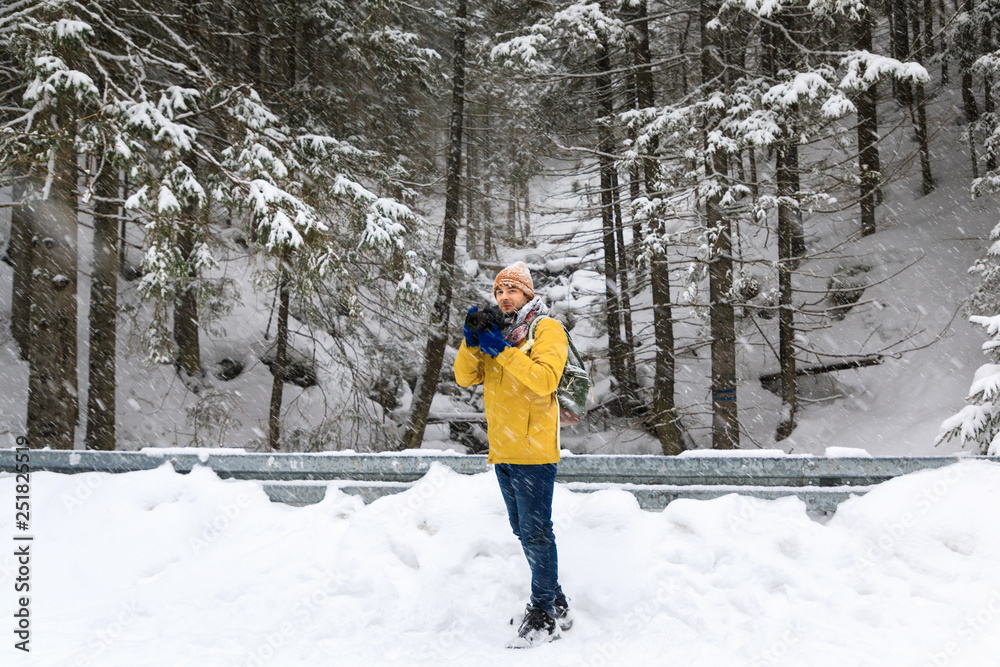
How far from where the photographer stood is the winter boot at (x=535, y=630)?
3314 millimetres

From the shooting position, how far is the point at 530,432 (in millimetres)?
3342

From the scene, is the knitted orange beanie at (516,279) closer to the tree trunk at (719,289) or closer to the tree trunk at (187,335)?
the tree trunk at (719,289)

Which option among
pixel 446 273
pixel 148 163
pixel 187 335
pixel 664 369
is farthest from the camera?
pixel 187 335

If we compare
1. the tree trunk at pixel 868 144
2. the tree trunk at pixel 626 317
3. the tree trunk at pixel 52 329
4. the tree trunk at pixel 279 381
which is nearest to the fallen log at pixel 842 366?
the tree trunk at pixel 868 144

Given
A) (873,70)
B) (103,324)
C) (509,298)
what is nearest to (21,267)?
(103,324)

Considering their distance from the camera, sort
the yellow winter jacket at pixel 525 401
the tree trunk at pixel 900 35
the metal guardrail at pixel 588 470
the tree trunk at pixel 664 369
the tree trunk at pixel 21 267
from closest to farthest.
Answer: the yellow winter jacket at pixel 525 401 < the metal guardrail at pixel 588 470 < the tree trunk at pixel 21 267 < the tree trunk at pixel 664 369 < the tree trunk at pixel 900 35

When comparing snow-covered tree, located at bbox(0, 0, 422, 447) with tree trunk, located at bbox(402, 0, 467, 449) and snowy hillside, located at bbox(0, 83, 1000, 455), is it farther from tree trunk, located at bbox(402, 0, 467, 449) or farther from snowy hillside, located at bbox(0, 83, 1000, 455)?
snowy hillside, located at bbox(0, 83, 1000, 455)

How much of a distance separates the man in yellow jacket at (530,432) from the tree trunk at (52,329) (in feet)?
25.8

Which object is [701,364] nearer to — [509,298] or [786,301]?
[786,301]

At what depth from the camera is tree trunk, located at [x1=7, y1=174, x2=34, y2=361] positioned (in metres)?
8.76

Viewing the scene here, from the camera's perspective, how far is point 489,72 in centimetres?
1246

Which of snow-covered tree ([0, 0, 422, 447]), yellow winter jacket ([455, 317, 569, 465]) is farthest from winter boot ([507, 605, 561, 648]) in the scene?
snow-covered tree ([0, 0, 422, 447])

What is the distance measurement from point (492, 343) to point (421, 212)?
10.7 m

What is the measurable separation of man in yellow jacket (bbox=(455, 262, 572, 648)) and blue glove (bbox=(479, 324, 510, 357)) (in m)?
0.05
